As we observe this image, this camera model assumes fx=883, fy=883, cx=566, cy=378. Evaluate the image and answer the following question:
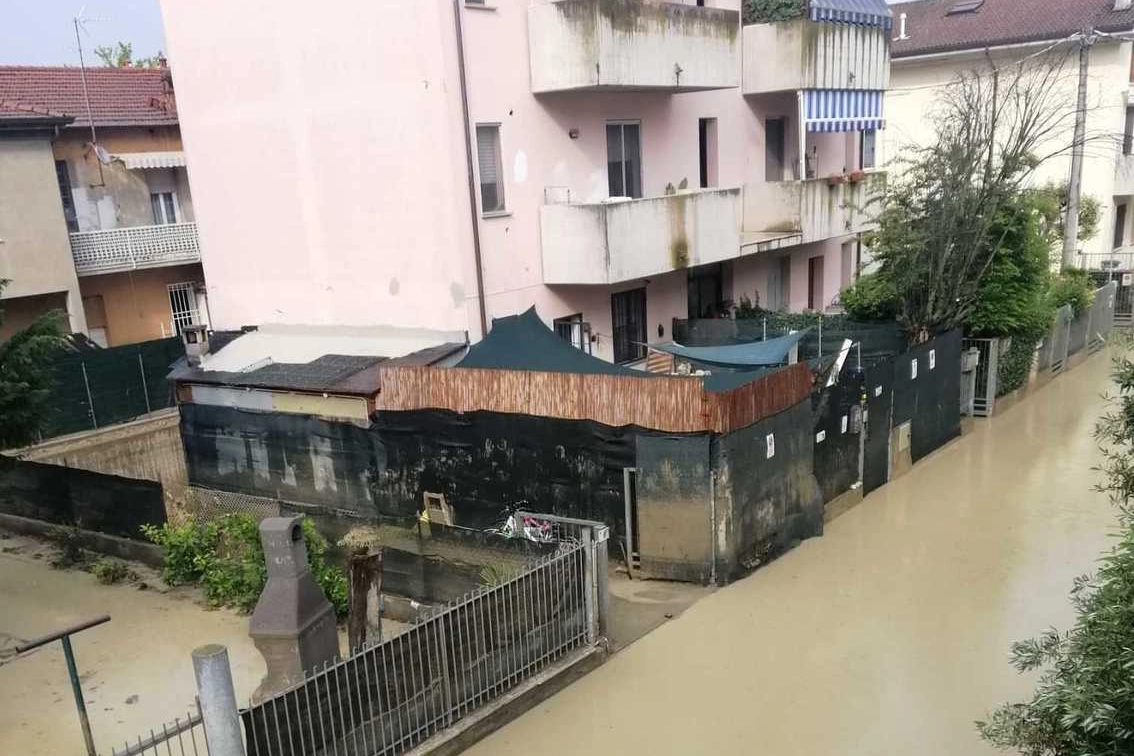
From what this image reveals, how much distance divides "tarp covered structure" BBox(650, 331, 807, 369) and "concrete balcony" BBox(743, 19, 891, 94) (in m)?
7.06

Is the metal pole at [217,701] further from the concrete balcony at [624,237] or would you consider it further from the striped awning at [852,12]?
the striped awning at [852,12]

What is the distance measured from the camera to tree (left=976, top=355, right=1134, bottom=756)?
3.55 metres

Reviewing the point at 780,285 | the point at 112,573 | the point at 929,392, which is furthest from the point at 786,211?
the point at 112,573

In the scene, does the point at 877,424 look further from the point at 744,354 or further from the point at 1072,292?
the point at 1072,292

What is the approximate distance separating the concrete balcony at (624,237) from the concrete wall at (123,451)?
790 cm

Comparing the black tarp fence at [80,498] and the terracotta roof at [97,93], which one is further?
the terracotta roof at [97,93]

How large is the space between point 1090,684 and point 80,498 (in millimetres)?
12177

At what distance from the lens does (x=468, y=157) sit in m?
13.7

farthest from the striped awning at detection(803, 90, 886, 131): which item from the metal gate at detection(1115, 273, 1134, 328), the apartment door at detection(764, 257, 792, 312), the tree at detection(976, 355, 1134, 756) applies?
the tree at detection(976, 355, 1134, 756)

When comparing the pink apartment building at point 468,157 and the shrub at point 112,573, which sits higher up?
the pink apartment building at point 468,157

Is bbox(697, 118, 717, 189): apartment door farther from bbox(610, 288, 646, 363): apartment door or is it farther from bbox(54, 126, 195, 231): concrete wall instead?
bbox(54, 126, 195, 231): concrete wall

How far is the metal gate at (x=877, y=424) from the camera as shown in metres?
12.5

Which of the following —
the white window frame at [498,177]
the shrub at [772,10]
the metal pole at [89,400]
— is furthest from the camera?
the shrub at [772,10]

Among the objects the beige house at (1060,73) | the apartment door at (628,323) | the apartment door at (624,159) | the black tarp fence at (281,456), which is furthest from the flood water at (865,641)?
the beige house at (1060,73)
